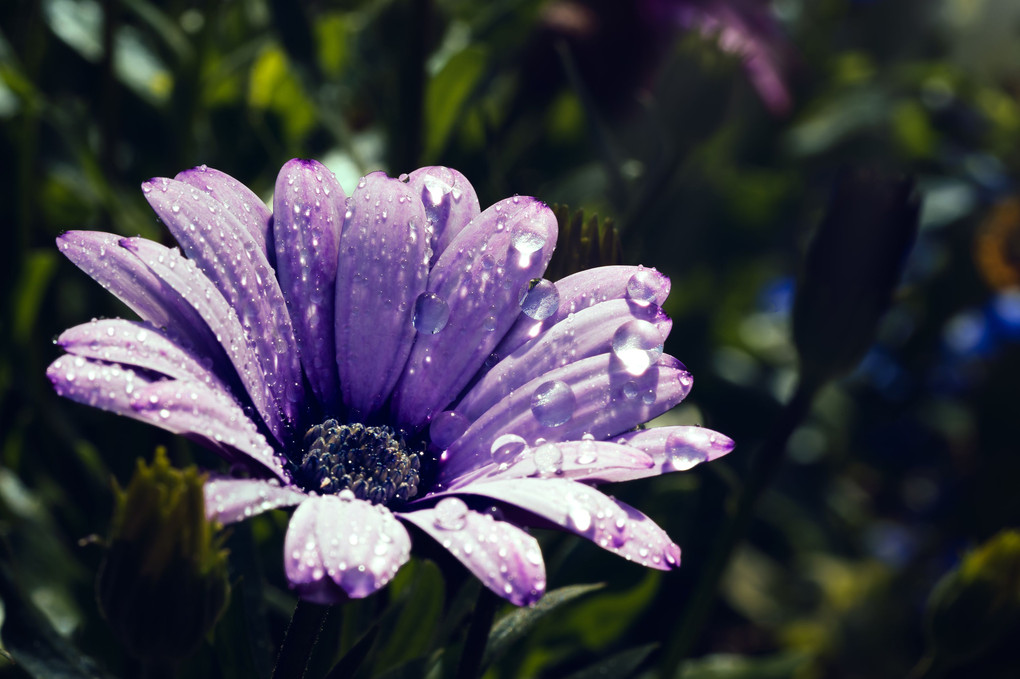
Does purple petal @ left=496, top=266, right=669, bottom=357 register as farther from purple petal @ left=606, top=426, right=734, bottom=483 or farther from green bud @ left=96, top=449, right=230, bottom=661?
green bud @ left=96, top=449, right=230, bottom=661

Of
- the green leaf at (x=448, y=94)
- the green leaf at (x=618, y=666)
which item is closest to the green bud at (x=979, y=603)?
the green leaf at (x=618, y=666)

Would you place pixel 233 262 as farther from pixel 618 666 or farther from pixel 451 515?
pixel 618 666

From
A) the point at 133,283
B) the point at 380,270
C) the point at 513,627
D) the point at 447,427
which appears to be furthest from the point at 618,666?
the point at 133,283

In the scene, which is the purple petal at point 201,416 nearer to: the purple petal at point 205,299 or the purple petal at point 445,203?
the purple petal at point 205,299

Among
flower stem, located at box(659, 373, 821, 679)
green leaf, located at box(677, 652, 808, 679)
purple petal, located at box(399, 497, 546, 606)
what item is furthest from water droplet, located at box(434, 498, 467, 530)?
green leaf, located at box(677, 652, 808, 679)

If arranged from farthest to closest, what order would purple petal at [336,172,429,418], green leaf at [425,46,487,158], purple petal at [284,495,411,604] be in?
green leaf at [425,46,487,158], purple petal at [336,172,429,418], purple petal at [284,495,411,604]
